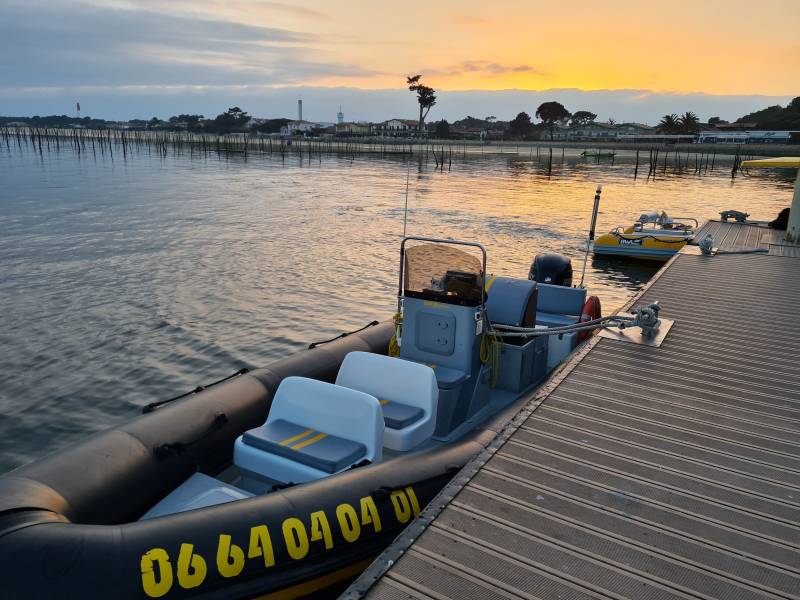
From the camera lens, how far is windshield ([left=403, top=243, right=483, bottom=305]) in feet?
21.7

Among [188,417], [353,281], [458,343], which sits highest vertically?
[458,343]

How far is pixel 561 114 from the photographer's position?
167 m

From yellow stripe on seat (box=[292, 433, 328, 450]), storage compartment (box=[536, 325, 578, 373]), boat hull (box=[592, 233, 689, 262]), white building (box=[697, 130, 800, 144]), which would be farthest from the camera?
white building (box=[697, 130, 800, 144])

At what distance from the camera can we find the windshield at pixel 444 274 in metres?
6.61

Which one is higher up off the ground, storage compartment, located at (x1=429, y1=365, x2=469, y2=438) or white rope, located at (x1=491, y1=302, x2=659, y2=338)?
white rope, located at (x1=491, y1=302, x2=659, y2=338)

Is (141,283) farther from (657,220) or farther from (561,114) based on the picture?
(561,114)

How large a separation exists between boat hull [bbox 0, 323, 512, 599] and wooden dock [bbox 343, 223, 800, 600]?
2.66 feet

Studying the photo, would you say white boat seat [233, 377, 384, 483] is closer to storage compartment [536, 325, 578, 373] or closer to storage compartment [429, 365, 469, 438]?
storage compartment [429, 365, 469, 438]

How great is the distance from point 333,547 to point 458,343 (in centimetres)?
294

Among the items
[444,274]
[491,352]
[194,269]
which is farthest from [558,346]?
[194,269]

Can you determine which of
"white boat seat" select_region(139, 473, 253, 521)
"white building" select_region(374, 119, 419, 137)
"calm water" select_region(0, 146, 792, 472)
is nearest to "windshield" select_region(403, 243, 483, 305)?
"white boat seat" select_region(139, 473, 253, 521)

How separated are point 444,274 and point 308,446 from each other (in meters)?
2.60

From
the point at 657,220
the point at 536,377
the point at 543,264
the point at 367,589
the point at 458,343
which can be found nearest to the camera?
the point at 367,589

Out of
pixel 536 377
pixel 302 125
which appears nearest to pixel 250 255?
pixel 536 377
